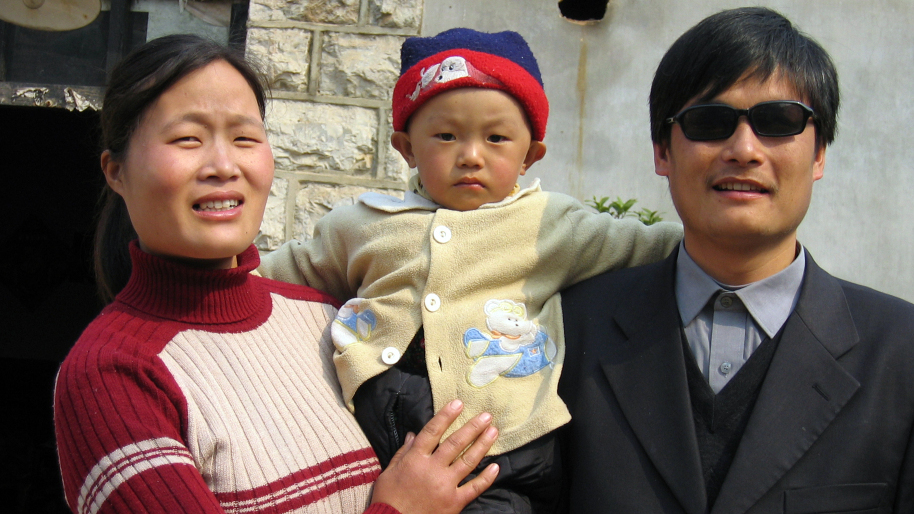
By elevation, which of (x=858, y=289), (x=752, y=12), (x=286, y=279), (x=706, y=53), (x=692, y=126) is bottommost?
(x=286, y=279)

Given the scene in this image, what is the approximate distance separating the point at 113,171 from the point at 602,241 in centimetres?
135

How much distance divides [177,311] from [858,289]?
169cm

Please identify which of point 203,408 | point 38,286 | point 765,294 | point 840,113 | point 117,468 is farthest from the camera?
point 38,286

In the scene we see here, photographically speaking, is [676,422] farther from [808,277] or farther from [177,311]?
[177,311]

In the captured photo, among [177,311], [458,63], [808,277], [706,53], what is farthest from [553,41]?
[177,311]

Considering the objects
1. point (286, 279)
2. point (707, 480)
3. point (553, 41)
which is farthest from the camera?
point (553, 41)

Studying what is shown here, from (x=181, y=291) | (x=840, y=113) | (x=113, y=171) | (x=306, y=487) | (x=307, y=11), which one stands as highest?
(x=307, y=11)

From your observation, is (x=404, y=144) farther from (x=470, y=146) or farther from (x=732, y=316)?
(x=732, y=316)

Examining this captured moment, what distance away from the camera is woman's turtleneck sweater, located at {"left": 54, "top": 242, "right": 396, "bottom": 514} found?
1.47 metres

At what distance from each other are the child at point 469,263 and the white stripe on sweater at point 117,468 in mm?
561

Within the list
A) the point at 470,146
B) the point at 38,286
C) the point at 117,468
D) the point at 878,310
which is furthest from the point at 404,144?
the point at 38,286

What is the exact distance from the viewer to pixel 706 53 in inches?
72.3

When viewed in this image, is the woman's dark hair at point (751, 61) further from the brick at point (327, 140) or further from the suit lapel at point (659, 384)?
the brick at point (327, 140)

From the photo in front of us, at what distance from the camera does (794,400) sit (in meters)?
1.69
